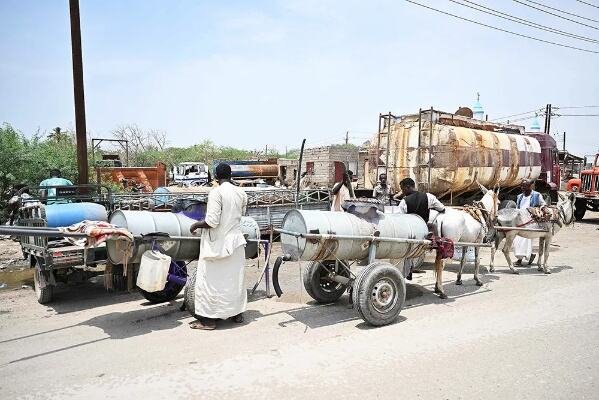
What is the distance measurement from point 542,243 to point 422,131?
412 centimetres

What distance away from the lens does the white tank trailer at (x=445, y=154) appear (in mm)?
11453

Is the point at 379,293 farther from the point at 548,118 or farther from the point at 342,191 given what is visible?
the point at 548,118

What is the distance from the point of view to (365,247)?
18.8ft

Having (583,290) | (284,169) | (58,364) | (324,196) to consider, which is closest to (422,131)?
(324,196)

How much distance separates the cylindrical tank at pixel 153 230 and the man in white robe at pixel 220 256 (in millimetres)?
715

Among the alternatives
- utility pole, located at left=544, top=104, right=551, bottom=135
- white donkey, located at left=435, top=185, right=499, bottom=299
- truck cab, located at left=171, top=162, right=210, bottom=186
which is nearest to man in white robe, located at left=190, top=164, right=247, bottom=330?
white donkey, located at left=435, top=185, right=499, bottom=299

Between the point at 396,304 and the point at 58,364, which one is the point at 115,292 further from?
the point at 396,304

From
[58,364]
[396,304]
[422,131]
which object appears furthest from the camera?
[422,131]

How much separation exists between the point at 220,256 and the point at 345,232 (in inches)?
59.8

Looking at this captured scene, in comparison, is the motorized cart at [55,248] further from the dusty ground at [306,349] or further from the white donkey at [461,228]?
the white donkey at [461,228]

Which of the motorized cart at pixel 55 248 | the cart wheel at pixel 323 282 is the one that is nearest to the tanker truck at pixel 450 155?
the cart wheel at pixel 323 282

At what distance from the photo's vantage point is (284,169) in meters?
29.0

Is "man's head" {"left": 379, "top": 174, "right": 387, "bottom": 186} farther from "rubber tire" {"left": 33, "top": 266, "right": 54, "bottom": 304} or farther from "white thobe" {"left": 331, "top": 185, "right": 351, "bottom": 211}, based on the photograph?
"rubber tire" {"left": 33, "top": 266, "right": 54, "bottom": 304}

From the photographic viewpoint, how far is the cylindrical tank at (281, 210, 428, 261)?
5.30 metres
